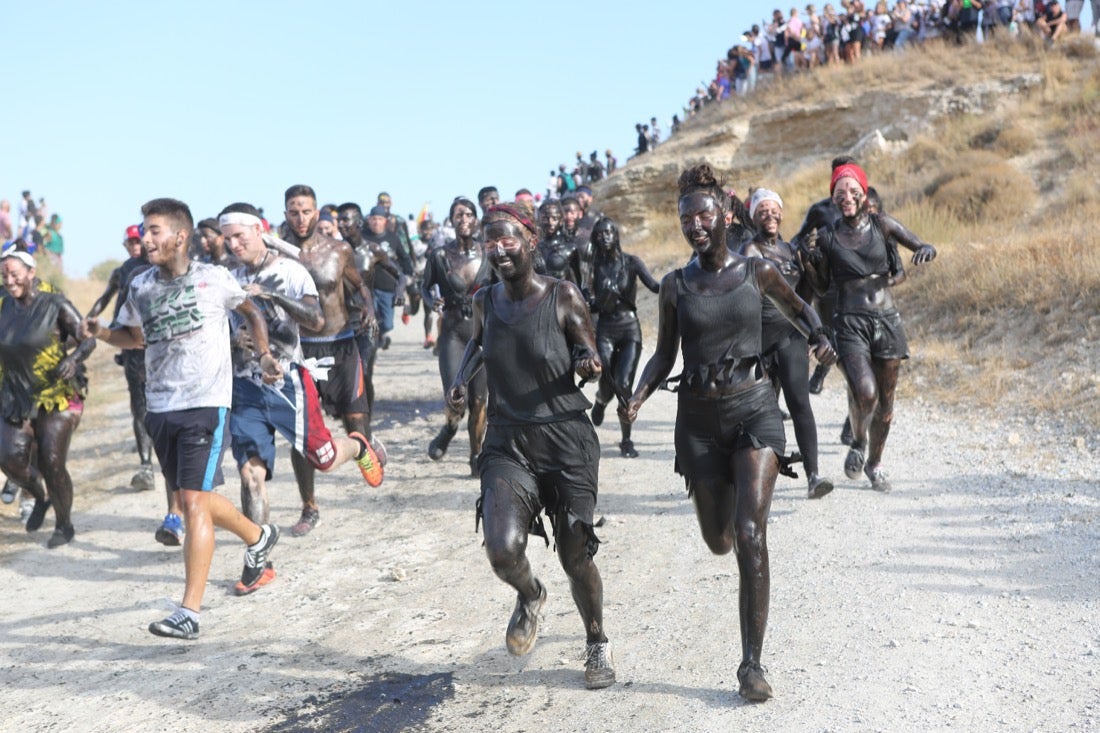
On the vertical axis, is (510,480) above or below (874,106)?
below

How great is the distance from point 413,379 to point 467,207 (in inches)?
219

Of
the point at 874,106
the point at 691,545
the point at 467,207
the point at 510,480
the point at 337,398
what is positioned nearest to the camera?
the point at 510,480

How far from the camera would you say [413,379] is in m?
14.9

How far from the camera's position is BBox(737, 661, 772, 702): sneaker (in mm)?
4473

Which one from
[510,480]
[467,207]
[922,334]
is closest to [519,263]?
[510,480]

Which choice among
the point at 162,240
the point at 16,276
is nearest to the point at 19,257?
the point at 16,276

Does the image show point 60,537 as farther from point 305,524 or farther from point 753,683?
point 753,683

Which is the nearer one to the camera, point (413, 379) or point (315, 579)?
point (315, 579)

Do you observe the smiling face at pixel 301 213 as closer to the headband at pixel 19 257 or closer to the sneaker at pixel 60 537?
the headband at pixel 19 257

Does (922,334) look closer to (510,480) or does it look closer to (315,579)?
(315,579)

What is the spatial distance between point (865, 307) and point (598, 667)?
12.2 ft

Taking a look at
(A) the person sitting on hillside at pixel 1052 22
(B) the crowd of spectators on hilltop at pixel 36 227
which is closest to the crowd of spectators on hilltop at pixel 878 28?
(A) the person sitting on hillside at pixel 1052 22

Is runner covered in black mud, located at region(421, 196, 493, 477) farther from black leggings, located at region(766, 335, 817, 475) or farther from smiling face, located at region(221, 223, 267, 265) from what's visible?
black leggings, located at region(766, 335, 817, 475)

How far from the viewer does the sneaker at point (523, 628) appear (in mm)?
4781
